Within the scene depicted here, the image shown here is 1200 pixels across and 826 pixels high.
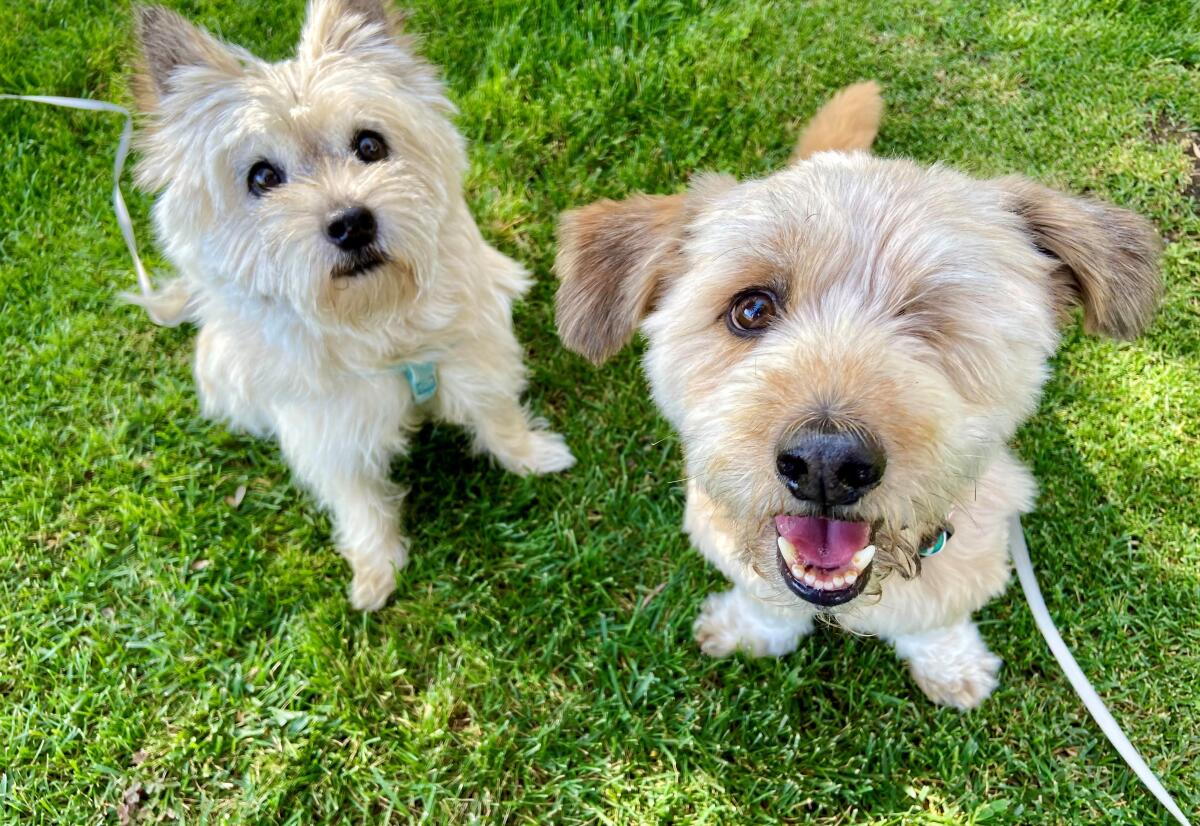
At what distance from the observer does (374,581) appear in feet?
11.5

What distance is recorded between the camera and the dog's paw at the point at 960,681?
122 inches

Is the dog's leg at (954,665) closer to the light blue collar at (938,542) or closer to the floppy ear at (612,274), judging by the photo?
the light blue collar at (938,542)

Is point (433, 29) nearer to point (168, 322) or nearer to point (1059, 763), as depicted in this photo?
point (168, 322)

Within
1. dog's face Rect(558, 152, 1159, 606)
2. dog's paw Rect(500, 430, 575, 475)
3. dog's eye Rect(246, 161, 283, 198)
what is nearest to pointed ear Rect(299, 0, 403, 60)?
dog's eye Rect(246, 161, 283, 198)

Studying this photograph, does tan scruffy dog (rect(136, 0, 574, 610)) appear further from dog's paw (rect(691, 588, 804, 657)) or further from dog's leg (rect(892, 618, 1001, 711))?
dog's leg (rect(892, 618, 1001, 711))

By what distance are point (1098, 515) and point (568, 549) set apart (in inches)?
89.6

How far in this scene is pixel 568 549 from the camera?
3621 millimetres

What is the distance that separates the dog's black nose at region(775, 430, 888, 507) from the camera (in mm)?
1731

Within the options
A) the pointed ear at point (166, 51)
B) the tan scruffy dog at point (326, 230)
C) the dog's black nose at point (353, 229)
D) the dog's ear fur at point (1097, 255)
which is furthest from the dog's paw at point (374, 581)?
the dog's ear fur at point (1097, 255)

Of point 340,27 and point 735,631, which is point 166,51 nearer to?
point 340,27

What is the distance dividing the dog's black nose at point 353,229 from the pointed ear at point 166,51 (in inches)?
24.3

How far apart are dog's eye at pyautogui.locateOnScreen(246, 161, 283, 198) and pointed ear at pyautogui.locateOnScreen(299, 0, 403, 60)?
388 millimetres


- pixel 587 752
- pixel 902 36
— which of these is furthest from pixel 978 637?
pixel 902 36

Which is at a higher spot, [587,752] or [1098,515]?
[1098,515]
